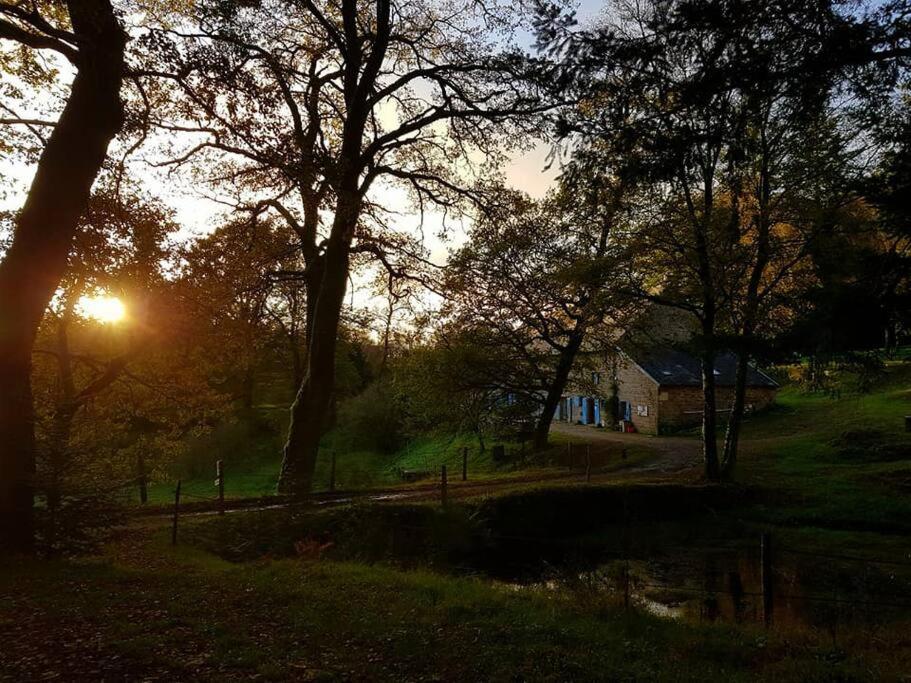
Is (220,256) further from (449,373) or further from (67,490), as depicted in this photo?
(449,373)

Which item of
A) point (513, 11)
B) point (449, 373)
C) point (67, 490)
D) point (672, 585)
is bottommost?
point (672, 585)

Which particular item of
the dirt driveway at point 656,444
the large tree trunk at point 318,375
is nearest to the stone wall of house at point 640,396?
the dirt driveway at point 656,444

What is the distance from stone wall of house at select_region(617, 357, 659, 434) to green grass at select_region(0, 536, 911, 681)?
2661 centimetres

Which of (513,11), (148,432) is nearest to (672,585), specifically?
(513,11)

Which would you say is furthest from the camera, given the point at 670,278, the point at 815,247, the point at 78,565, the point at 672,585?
the point at 670,278

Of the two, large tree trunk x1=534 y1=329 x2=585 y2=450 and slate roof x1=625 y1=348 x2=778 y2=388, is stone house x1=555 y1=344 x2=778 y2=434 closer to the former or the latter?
slate roof x1=625 y1=348 x2=778 y2=388

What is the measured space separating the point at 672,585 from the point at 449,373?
17.0m

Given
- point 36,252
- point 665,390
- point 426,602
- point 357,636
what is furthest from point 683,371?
point 36,252

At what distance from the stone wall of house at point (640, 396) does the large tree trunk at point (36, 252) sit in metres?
29.0

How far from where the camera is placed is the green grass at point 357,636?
5285 mm

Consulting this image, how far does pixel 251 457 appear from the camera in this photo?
35.7 m

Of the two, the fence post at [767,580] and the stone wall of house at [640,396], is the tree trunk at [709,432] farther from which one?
the stone wall of house at [640,396]

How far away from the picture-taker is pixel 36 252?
8.72 metres

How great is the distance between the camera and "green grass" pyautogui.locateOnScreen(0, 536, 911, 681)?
5285 mm
